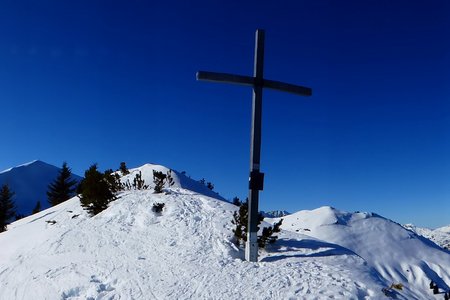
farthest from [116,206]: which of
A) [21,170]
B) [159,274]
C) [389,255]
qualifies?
[21,170]

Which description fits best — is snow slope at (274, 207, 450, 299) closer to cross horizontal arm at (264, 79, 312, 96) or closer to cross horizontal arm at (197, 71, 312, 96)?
cross horizontal arm at (264, 79, 312, 96)

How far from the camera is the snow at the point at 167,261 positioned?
19.0 feet

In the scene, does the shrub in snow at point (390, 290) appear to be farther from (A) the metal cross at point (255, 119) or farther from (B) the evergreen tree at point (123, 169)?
(B) the evergreen tree at point (123, 169)

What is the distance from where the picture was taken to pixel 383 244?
76.3ft

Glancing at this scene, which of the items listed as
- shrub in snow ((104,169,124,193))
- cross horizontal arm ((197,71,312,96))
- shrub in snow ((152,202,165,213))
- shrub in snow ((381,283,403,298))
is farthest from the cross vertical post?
shrub in snow ((104,169,124,193))

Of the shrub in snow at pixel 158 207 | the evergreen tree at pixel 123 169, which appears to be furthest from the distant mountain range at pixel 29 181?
the shrub in snow at pixel 158 207

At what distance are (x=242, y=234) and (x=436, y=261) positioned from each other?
20.1 meters

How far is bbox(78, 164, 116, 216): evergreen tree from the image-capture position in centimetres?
1162

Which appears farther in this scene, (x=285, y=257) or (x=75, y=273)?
(x=285, y=257)

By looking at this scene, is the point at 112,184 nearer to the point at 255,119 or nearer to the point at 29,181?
the point at 255,119

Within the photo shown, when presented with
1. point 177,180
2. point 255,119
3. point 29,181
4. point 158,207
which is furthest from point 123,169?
point 29,181

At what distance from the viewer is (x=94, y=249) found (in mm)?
8000

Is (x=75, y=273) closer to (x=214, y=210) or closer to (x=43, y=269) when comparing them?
(x=43, y=269)

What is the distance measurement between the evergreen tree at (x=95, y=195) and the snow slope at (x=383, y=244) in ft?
42.7
